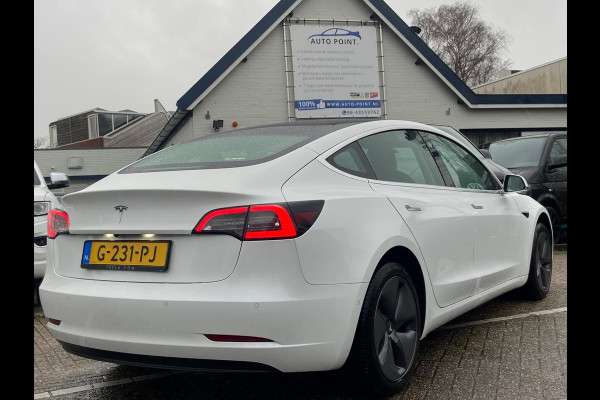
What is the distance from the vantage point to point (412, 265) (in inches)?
135

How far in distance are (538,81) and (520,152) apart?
688 inches

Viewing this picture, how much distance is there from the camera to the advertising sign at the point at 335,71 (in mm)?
18109

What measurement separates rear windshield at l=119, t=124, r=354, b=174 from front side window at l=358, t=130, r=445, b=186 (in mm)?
253

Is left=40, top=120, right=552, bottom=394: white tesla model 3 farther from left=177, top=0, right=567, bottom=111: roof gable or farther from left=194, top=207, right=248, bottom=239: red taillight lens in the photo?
left=177, top=0, right=567, bottom=111: roof gable

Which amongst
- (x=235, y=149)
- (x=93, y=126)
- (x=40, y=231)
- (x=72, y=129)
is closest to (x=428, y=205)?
(x=235, y=149)

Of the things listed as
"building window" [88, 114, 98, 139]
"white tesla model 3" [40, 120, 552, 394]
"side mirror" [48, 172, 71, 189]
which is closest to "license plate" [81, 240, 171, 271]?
"white tesla model 3" [40, 120, 552, 394]

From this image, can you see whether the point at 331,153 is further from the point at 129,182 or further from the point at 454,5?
the point at 454,5

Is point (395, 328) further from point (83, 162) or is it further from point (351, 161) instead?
point (83, 162)

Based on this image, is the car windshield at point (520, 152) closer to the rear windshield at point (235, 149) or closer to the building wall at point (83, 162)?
the rear windshield at point (235, 149)

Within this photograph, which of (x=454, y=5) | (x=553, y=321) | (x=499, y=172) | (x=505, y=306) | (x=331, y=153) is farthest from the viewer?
(x=454, y=5)

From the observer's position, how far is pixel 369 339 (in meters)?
2.96

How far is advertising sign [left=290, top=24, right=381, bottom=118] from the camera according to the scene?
713 inches
